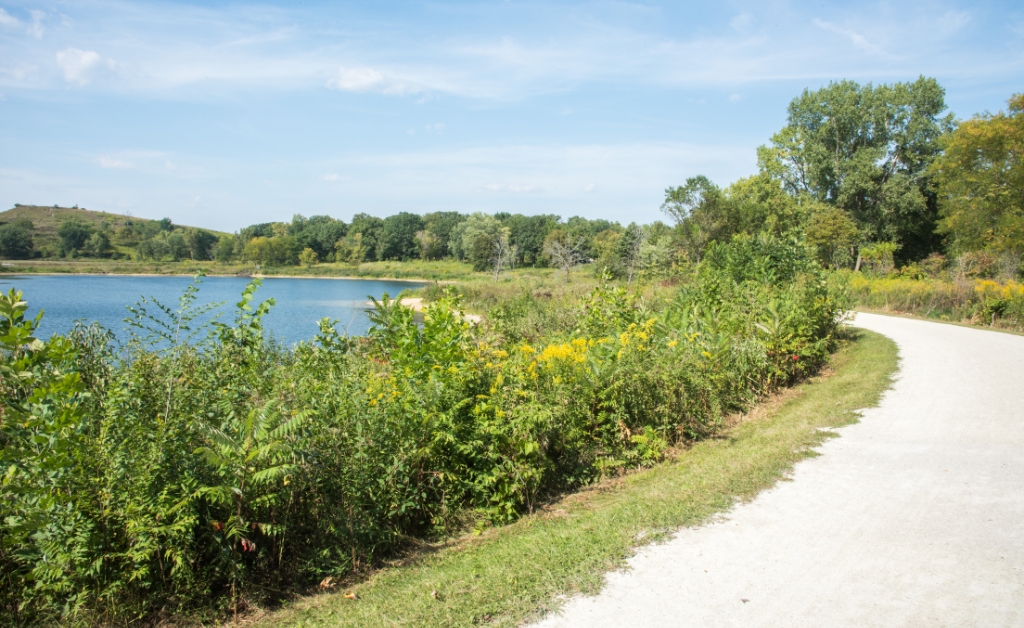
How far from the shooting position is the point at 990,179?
25109 mm

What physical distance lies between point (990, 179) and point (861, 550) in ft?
94.3

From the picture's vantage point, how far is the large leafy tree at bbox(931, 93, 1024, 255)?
23.5 m

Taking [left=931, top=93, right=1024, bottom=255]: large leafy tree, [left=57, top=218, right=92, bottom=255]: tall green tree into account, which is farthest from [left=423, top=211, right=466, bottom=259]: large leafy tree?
[left=931, top=93, right=1024, bottom=255]: large leafy tree

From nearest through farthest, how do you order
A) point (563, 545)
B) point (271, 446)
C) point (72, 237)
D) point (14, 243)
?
1. point (271, 446)
2. point (563, 545)
3. point (14, 243)
4. point (72, 237)

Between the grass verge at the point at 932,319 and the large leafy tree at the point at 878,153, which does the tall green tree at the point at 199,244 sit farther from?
the grass verge at the point at 932,319

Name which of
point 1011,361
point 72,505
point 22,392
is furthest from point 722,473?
point 1011,361

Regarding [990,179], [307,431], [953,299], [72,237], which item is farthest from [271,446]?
[72,237]

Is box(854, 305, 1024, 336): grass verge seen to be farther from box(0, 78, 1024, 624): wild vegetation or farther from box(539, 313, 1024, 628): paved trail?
box(539, 313, 1024, 628): paved trail

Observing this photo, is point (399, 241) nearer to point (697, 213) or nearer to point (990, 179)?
point (697, 213)

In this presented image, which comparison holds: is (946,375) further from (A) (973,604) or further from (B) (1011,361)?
(A) (973,604)

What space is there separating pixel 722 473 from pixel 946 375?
21.7 feet

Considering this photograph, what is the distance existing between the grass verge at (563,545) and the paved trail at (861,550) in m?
0.20

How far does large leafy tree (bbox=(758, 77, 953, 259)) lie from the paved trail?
42.2 meters

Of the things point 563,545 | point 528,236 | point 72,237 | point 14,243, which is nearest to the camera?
point 563,545
